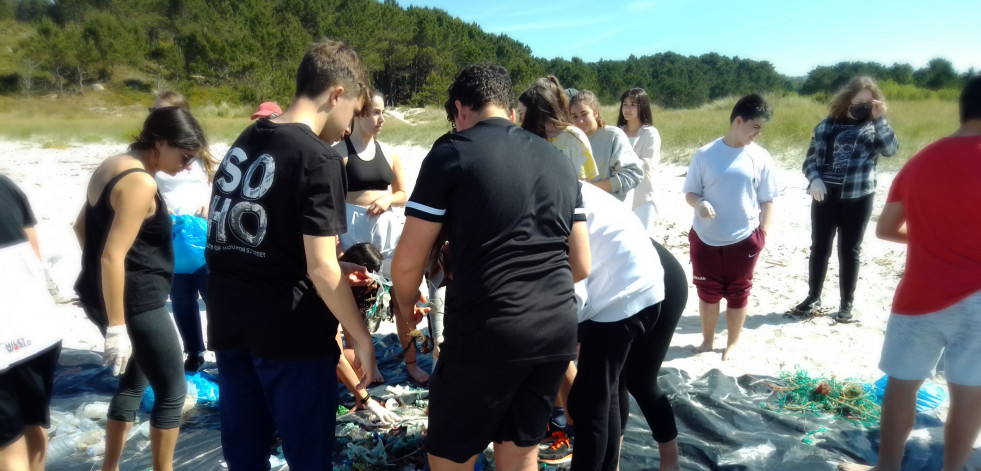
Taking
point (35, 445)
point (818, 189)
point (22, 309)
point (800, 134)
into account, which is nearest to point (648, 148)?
point (818, 189)

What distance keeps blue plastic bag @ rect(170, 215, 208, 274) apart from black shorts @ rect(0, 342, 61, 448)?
1.50m

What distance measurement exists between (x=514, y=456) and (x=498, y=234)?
0.80 meters

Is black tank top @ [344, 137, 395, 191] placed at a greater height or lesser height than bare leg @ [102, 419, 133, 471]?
greater

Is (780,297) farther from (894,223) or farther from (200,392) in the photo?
(200,392)

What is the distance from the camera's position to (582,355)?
2248 mm

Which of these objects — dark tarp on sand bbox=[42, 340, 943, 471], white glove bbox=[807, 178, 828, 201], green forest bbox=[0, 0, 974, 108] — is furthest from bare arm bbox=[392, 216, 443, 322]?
green forest bbox=[0, 0, 974, 108]

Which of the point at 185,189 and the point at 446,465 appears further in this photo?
the point at 185,189

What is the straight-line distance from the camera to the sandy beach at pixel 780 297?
410cm

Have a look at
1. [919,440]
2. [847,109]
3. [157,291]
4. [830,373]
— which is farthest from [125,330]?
[847,109]

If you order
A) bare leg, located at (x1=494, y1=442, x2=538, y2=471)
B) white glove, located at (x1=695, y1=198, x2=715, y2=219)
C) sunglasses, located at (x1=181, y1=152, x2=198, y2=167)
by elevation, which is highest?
sunglasses, located at (x1=181, y1=152, x2=198, y2=167)

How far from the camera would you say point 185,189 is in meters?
4.03

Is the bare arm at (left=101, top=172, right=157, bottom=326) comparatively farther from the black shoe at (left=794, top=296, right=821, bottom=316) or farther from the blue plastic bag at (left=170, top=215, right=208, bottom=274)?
the black shoe at (left=794, top=296, right=821, bottom=316)

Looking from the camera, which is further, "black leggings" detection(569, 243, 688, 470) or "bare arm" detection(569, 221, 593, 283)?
"black leggings" detection(569, 243, 688, 470)

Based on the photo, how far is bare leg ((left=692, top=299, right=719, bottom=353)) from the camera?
13.6ft
